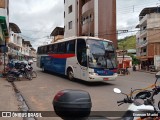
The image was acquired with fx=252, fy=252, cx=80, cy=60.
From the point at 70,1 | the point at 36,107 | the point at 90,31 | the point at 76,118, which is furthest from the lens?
the point at 70,1

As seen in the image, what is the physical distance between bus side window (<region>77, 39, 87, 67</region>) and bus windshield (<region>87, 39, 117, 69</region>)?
446 millimetres

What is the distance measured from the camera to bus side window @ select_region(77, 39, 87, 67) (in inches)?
592

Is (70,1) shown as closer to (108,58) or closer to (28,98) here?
(108,58)

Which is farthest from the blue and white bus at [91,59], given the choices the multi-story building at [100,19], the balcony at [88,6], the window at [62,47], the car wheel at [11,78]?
the balcony at [88,6]

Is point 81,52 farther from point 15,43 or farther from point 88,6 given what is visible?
point 15,43

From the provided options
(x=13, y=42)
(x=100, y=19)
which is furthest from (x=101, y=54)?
(x=13, y=42)

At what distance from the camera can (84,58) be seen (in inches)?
593

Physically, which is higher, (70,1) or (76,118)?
(70,1)

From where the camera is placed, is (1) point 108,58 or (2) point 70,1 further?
(2) point 70,1

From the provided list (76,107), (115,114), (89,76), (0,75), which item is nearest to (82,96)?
(76,107)

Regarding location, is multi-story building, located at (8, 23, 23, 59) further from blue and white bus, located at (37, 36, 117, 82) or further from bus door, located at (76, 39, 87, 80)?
bus door, located at (76, 39, 87, 80)

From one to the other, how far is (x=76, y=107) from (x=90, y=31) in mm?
35777

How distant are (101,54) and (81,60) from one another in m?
1.44

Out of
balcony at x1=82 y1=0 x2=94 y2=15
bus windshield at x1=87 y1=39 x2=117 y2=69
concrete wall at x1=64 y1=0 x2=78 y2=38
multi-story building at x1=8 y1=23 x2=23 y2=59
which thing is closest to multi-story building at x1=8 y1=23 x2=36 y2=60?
multi-story building at x1=8 y1=23 x2=23 y2=59
